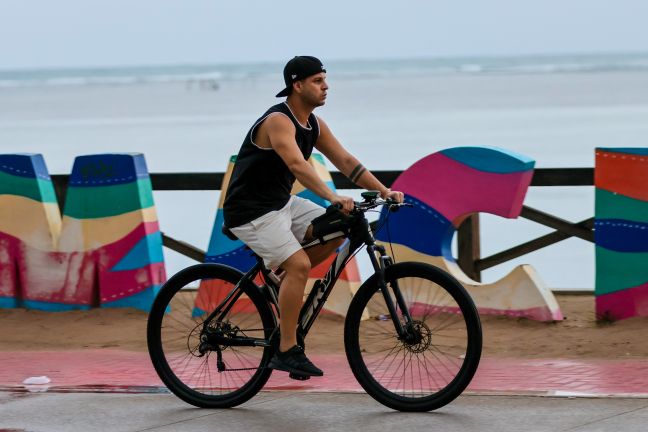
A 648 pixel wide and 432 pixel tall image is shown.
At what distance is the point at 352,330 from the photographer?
6.11 meters

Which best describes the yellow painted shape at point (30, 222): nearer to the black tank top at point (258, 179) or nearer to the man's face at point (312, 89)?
the black tank top at point (258, 179)

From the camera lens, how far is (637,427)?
5617 millimetres

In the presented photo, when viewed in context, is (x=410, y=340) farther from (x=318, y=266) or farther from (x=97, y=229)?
(x=97, y=229)

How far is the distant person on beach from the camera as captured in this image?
236 inches

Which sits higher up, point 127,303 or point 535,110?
point 535,110

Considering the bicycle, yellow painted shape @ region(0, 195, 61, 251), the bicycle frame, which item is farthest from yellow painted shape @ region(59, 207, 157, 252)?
the bicycle frame

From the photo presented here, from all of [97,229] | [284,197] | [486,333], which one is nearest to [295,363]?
[284,197]

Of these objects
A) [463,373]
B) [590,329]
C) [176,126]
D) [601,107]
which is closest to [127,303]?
[590,329]

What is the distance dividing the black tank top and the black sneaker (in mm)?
689

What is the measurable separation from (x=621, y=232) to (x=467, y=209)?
3.79 ft

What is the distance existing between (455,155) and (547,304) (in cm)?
128

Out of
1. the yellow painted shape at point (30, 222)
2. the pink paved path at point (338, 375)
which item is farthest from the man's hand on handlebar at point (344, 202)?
the yellow painted shape at point (30, 222)

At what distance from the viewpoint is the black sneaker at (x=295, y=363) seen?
6.07m

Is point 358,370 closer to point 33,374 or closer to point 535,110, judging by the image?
point 33,374
